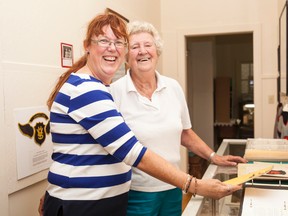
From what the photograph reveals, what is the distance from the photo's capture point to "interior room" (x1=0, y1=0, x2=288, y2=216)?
1543mm

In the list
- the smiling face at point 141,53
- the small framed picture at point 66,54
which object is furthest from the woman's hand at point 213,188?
the small framed picture at point 66,54

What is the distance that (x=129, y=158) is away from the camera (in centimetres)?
103

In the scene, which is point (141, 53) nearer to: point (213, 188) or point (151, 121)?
point (151, 121)

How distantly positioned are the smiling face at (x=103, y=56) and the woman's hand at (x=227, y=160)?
688mm

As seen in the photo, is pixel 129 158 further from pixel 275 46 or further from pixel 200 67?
pixel 200 67

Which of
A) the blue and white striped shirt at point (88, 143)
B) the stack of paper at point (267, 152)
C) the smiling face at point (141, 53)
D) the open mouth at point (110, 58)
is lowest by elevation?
the stack of paper at point (267, 152)

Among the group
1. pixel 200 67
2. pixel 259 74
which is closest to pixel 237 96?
pixel 200 67

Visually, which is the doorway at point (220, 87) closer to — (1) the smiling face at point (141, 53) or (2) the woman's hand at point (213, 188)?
(1) the smiling face at point (141, 53)

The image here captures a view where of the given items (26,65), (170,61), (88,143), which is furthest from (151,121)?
(170,61)

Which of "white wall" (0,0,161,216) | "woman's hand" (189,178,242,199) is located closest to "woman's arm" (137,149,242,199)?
"woman's hand" (189,178,242,199)

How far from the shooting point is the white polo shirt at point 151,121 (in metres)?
1.44

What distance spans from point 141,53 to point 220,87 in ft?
20.8

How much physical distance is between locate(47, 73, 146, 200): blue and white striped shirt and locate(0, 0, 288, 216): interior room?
280mm

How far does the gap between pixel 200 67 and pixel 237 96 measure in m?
2.86
